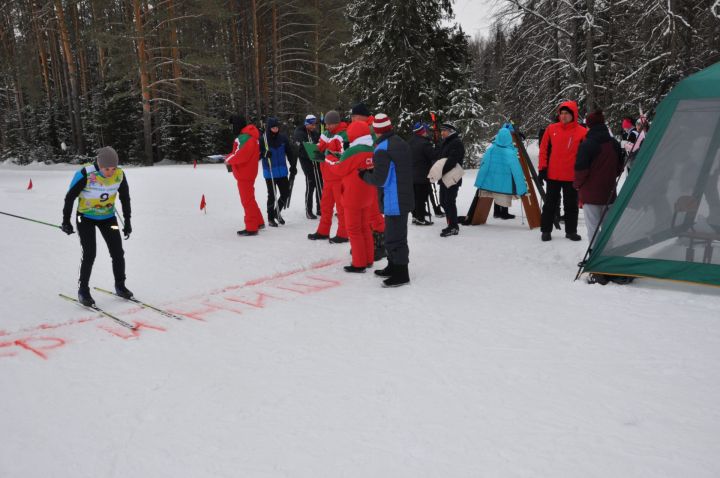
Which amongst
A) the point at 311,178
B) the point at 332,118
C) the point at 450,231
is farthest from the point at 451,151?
the point at 311,178

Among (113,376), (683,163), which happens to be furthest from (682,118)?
(113,376)

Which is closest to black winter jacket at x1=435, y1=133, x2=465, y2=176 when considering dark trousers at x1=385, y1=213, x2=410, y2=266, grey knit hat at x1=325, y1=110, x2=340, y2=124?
grey knit hat at x1=325, y1=110, x2=340, y2=124

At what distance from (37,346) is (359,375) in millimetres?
2723

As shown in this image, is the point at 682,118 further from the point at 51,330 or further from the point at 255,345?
the point at 51,330

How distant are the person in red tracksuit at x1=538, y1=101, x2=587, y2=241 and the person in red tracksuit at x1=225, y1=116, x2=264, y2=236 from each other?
4.57 metres

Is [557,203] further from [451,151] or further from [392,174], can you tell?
[392,174]

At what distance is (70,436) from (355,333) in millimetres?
2246

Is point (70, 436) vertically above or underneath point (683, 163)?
underneath

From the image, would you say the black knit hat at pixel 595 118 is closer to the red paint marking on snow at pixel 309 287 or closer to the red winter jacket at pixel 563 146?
the red winter jacket at pixel 563 146

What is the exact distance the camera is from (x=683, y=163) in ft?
17.3

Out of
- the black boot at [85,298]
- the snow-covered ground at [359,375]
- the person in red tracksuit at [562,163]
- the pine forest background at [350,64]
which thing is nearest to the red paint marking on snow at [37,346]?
the snow-covered ground at [359,375]

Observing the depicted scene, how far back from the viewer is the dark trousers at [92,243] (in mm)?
5184

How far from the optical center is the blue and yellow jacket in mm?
5023

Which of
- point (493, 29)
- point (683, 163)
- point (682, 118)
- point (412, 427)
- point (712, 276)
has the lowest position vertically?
point (412, 427)
